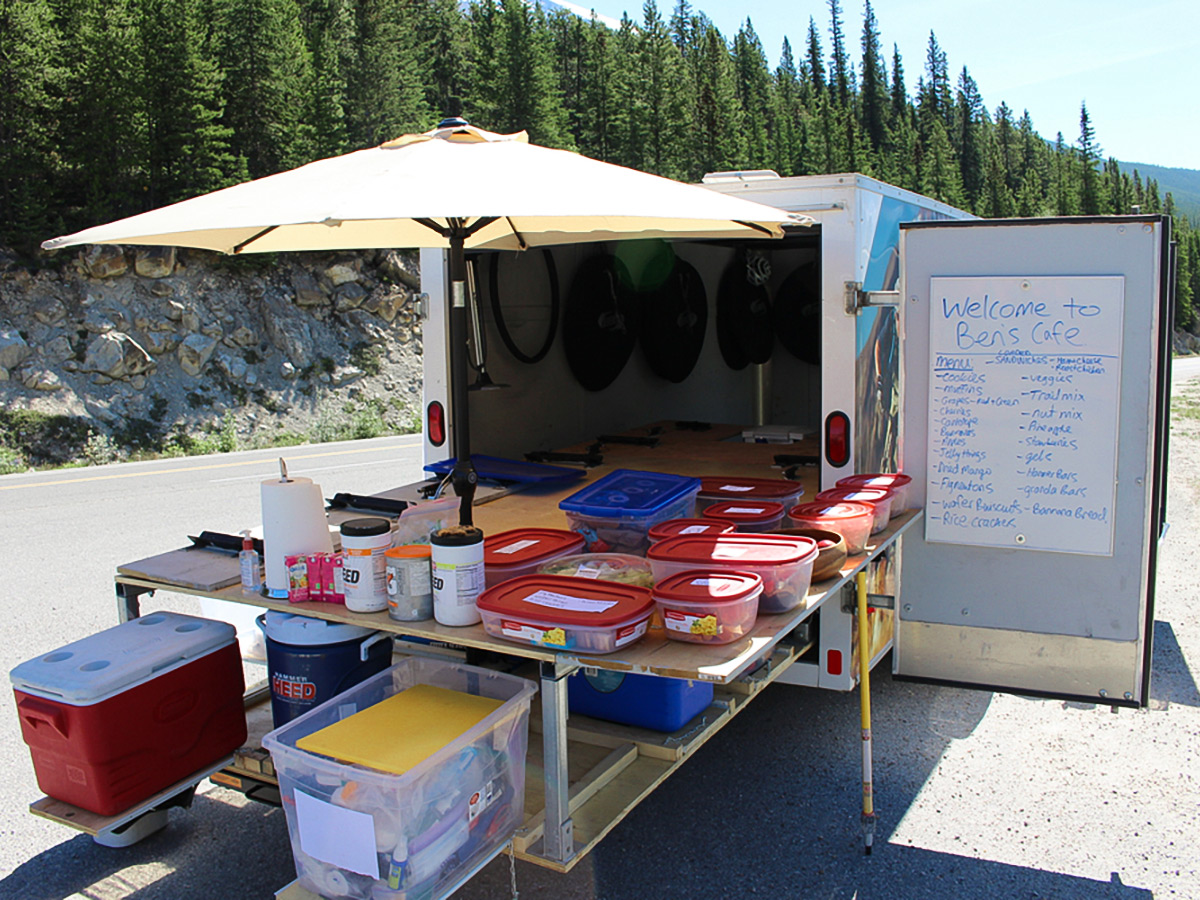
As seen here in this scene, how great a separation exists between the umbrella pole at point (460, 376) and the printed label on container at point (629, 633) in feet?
3.46

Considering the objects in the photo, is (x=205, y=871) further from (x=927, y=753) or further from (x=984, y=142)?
(x=984, y=142)

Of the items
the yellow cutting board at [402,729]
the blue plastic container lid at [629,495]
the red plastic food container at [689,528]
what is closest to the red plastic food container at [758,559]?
the red plastic food container at [689,528]

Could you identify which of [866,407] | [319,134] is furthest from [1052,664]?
[319,134]

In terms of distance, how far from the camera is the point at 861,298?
12.1 feet

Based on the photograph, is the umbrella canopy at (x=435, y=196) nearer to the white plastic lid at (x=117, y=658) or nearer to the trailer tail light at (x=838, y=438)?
the trailer tail light at (x=838, y=438)

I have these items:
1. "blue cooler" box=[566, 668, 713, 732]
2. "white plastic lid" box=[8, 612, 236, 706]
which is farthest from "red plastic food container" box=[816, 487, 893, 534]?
"white plastic lid" box=[8, 612, 236, 706]

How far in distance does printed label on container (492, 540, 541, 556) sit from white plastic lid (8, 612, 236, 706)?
0.91 m

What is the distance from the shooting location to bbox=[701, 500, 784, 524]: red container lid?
327cm

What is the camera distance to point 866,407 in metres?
3.90

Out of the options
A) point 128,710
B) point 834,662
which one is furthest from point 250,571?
point 834,662

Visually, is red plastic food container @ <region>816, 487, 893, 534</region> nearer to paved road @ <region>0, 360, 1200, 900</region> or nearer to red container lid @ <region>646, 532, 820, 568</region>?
red container lid @ <region>646, 532, 820, 568</region>

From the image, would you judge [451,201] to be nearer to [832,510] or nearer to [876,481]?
[832,510]

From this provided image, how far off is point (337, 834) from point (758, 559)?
1237mm

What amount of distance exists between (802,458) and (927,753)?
188 centimetres
